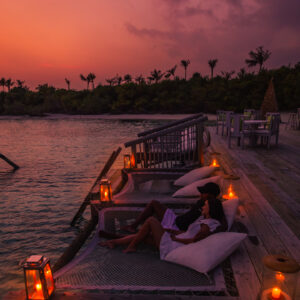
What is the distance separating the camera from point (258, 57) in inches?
1956

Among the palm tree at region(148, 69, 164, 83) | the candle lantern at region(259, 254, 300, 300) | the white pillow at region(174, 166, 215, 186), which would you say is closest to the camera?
the candle lantern at region(259, 254, 300, 300)

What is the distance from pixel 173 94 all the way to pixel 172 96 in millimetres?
443

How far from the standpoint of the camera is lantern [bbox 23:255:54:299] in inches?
79.0

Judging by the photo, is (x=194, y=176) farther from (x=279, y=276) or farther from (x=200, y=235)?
(x=279, y=276)

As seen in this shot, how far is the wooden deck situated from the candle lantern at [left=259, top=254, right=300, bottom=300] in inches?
5.4

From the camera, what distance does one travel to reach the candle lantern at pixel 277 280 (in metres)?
1.86

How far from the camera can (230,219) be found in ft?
10.1

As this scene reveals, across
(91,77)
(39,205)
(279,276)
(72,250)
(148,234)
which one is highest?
(91,77)

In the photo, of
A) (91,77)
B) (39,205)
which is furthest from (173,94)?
(39,205)

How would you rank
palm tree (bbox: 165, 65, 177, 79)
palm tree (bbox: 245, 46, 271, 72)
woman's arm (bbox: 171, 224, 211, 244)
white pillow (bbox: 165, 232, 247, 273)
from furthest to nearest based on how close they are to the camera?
palm tree (bbox: 165, 65, 177, 79) → palm tree (bbox: 245, 46, 271, 72) → woman's arm (bbox: 171, 224, 211, 244) → white pillow (bbox: 165, 232, 247, 273)

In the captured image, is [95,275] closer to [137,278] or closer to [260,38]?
→ [137,278]

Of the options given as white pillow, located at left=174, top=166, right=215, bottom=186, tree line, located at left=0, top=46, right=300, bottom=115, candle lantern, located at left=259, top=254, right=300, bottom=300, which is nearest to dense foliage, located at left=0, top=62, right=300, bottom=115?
tree line, located at left=0, top=46, right=300, bottom=115

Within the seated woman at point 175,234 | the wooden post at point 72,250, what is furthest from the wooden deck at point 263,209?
the wooden post at point 72,250

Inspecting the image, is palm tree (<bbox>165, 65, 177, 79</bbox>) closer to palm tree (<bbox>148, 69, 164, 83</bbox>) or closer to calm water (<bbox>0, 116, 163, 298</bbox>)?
palm tree (<bbox>148, 69, 164, 83</bbox>)
